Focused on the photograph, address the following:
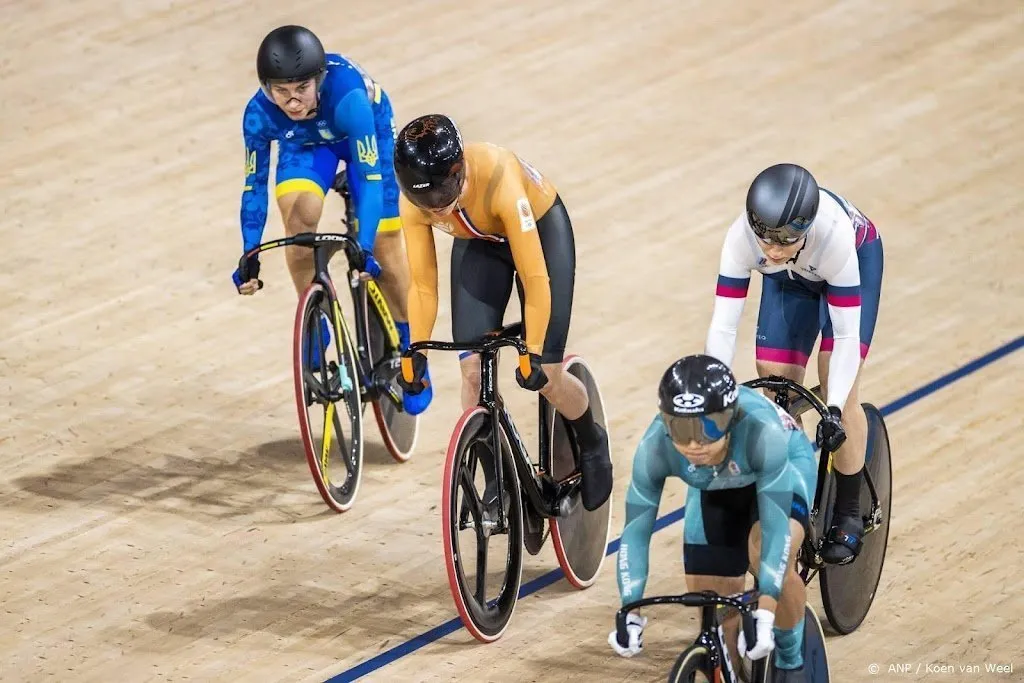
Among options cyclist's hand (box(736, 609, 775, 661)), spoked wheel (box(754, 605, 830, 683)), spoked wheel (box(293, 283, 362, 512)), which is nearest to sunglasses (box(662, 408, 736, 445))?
cyclist's hand (box(736, 609, 775, 661))

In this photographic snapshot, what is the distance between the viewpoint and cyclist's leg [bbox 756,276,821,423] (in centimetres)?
455

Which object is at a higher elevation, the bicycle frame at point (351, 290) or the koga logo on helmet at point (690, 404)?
the koga logo on helmet at point (690, 404)

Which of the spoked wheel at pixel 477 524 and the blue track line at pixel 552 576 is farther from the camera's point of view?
the blue track line at pixel 552 576

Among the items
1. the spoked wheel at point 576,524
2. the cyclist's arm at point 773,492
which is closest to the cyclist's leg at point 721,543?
the cyclist's arm at point 773,492

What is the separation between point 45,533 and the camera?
18.0 ft

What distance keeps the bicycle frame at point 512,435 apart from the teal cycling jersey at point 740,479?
2.67 feet

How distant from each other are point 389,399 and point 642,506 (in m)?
2.19

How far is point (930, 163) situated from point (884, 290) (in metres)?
1.32

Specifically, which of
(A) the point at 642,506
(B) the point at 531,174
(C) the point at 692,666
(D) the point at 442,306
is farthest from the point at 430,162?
(D) the point at 442,306

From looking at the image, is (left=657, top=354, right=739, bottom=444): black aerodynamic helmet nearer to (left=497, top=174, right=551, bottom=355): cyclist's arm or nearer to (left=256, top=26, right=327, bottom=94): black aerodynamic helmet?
(left=497, top=174, right=551, bottom=355): cyclist's arm

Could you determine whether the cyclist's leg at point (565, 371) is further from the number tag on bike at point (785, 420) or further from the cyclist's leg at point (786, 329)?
the number tag on bike at point (785, 420)

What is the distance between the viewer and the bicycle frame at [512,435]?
452 centimetres

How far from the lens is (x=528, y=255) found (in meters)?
4.54

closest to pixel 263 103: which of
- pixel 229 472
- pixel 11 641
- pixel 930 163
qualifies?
pixel 229 472
